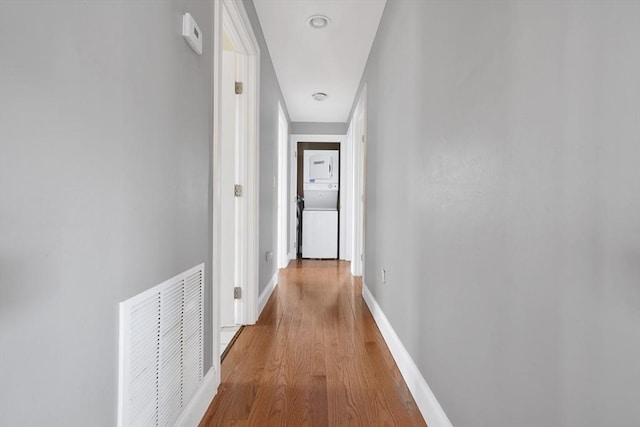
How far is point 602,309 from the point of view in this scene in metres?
0.55

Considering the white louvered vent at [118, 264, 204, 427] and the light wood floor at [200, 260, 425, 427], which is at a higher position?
the white louvered vent at [118, 264, 204, 427]

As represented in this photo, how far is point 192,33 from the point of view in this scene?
1.21 meters

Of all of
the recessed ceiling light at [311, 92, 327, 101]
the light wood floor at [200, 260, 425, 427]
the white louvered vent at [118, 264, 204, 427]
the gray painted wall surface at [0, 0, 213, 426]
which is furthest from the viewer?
the recessed ceiling light at [311, 92, 327, 101]

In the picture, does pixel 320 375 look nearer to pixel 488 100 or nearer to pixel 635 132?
pixel 488 100

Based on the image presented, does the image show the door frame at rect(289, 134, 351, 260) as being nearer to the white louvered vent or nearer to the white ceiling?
the white ceiling

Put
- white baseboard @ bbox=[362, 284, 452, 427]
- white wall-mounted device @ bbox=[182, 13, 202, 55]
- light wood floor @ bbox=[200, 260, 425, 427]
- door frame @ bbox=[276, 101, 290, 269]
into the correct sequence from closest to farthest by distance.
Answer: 1. white wall-mounted device @ bbox=[182, 13, 202, 55]
2. white baseboard @ bbox=[362, 284, 452, 427]
3. light wood floor @ bbox=[200, 260, 425, 427]
4. door frame @ bbox=[276, 101, 290, 269]

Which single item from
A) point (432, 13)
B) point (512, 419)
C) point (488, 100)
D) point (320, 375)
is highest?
point (432, 13)

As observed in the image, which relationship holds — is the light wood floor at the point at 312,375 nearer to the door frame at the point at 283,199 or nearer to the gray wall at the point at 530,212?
the gray wall at the point at 530,212

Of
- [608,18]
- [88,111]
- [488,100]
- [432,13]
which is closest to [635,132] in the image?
[608,18]

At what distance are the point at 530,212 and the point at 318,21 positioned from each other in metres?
2.45

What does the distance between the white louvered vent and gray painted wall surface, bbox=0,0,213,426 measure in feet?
0.12

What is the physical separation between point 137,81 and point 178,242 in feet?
1.75

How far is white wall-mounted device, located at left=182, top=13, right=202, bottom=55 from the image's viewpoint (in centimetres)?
117

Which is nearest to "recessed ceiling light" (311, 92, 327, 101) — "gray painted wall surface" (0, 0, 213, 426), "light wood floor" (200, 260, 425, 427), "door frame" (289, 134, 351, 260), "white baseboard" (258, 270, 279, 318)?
"door frame" (289, 134, 351, 260)
